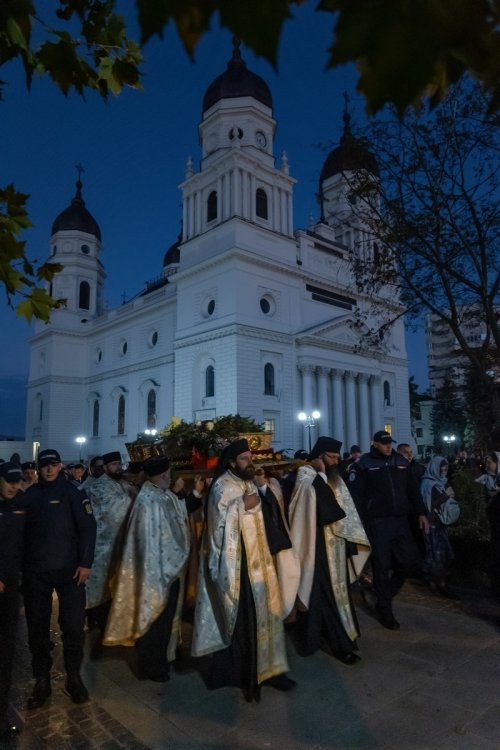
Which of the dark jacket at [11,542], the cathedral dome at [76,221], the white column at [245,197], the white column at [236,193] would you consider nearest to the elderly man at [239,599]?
the dark jacket at [11,542]

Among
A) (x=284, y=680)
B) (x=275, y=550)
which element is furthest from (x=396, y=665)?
(x=275, y=550)

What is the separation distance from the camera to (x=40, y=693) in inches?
163

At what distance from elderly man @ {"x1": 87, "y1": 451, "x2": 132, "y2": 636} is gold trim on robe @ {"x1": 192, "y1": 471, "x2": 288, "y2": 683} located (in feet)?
6.22

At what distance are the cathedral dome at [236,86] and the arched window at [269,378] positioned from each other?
63.3ft

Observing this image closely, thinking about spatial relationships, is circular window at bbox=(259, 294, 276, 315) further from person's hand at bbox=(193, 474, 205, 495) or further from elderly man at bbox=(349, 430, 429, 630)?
person's hand at bbox=(193, 474, 205, 495)

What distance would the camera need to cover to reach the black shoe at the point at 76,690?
4.14m

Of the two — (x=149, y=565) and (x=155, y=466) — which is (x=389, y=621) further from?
(x=155, y=466)

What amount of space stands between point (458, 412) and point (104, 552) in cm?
5619

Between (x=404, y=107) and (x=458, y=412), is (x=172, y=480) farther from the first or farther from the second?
(x=458, y=412)

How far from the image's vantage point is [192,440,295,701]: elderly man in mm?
4160

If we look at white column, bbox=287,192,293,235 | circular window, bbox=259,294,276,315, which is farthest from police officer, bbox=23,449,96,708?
white column, bbox=287,192,293,235

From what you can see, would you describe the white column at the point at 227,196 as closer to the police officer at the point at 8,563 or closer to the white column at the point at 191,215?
the white column at the point at 191,215

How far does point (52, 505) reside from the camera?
14.4 ft

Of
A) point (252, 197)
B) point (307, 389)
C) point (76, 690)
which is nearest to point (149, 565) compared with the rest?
point (76, 690)
